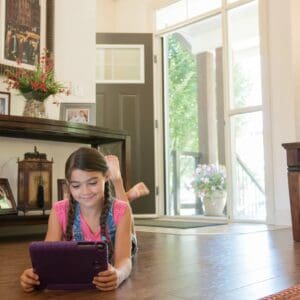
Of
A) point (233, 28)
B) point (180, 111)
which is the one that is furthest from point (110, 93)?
point (233, 28)

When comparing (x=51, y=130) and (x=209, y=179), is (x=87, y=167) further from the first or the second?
(x=209, y=179)

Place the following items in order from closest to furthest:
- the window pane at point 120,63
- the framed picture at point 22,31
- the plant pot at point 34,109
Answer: the plant pot at point 34,109, the framed picture at point 22,31, the window pane at point 120,63

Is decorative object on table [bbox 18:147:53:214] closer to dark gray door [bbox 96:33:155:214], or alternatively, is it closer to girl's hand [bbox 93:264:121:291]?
girl's hand [bbox 93:264:121:291]

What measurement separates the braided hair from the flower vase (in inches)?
63.0

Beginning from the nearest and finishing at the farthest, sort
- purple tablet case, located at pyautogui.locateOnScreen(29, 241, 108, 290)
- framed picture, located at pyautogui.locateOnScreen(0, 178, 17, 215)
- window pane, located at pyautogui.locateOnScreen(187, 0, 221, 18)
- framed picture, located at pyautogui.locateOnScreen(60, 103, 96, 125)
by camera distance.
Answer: purple tablet case, located at pyautogui.locateOnScreen(29, 241, 108, 290), framed picture, located at pyautogui.locateOnScreen(0, 178, 17, 215), framed picture, located at pyautogui.locateOnScreen(60, 103, 96, 125), window pane, located at pyautogui.locateOnScreen(187, 0, 221, 18)

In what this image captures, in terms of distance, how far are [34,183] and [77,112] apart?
812mm

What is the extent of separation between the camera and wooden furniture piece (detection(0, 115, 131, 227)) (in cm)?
259

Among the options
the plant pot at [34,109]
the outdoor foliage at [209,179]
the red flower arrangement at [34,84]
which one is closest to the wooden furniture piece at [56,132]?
the plant pot at [34,109]

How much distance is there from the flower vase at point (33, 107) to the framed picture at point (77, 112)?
0.49 meters

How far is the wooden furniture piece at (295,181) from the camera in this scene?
8.25ft

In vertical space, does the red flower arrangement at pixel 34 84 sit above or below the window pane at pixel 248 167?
above

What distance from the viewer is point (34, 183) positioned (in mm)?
2949

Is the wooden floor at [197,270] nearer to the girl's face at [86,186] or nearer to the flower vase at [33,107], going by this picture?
the girl's face at [86,186]

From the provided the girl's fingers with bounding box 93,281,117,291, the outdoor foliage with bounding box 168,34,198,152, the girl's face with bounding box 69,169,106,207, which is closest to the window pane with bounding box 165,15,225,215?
the outdoor foliage with bounding box 168,34,198,152
